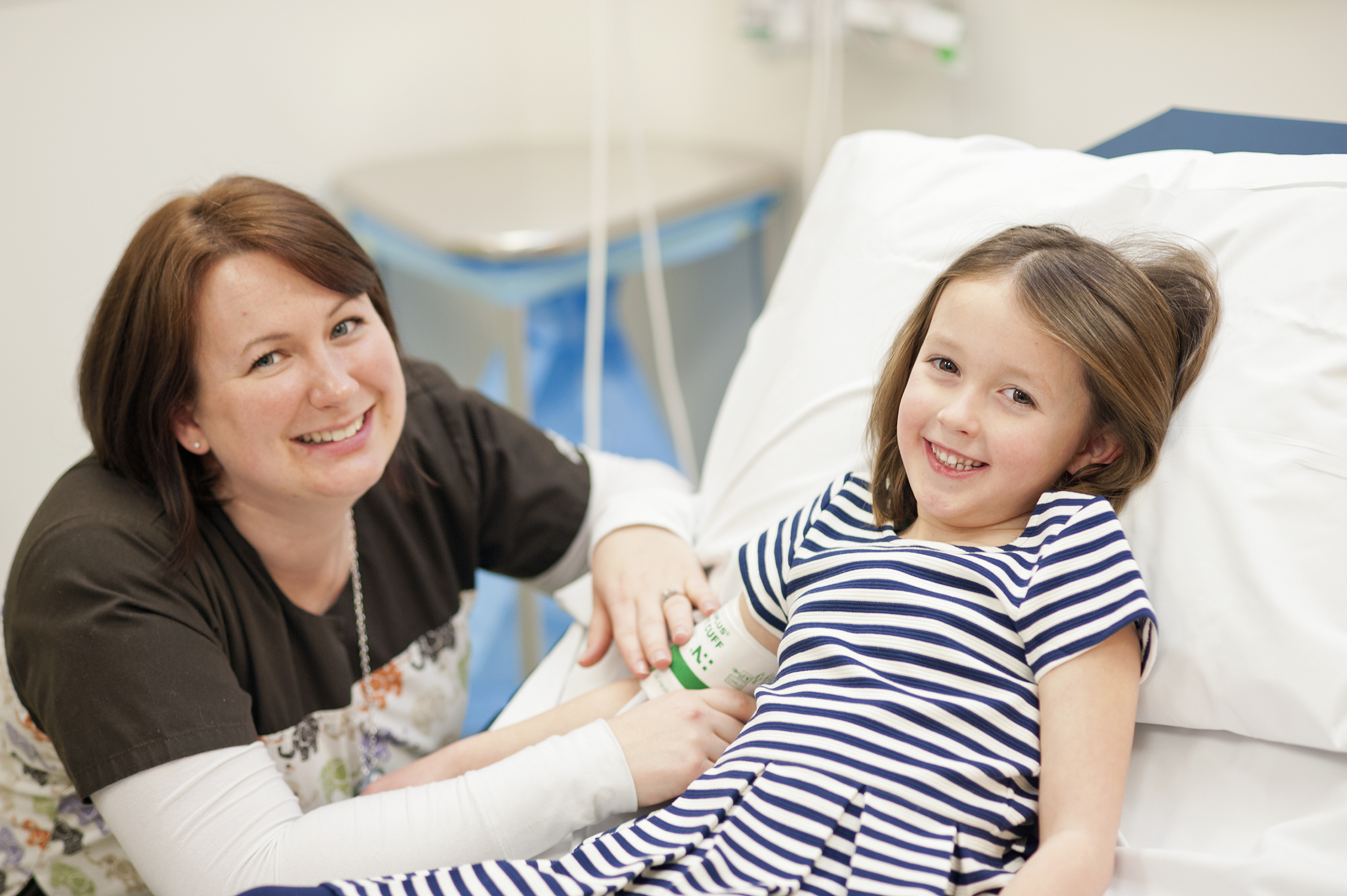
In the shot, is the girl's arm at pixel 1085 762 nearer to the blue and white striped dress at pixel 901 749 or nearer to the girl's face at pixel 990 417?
the blue and white striped dress at pixel 901 749

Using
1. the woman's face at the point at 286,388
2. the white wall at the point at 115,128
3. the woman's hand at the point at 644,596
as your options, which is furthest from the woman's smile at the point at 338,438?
the white wall at the point at 115,128

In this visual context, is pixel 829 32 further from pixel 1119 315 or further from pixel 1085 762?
pixel 1085 762

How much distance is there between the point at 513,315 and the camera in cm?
159

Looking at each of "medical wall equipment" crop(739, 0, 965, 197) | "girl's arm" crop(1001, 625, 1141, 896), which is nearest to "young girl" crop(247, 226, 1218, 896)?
"girl's arm" crop(1001, 625, 1141, 896)

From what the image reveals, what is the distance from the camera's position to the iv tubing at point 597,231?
1.62 metres

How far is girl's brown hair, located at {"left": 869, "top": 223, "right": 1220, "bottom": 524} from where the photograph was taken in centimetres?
72

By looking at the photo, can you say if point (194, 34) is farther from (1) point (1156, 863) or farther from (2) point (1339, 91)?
(1) point (1156, 863)

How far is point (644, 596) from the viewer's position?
38.3 inches

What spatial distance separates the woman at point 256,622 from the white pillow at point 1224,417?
283 mm

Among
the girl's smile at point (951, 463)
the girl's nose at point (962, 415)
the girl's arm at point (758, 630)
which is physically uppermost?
the girl's nose at point (962, 415)

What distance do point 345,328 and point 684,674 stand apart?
1.33ft

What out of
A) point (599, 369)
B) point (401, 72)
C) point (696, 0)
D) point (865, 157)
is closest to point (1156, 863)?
point (865, 157)

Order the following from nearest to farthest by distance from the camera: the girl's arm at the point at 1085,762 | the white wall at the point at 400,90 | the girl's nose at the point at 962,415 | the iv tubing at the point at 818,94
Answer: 1. the girl's arm at the point at 1085,762
2. the girl's nose at the point at 962,415
3. the white wall at the point at 400,90
4. the iv tubing at the point at 818,94

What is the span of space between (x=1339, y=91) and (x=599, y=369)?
47.9 inches
